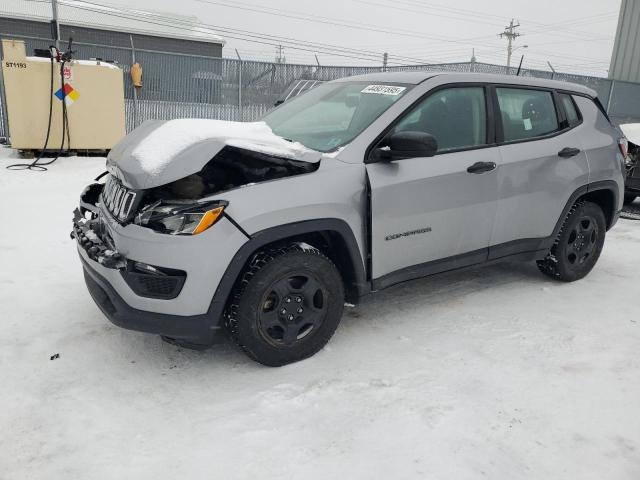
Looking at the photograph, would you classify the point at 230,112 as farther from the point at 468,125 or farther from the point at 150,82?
the point at 468,125

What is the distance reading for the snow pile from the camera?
8.93 ft

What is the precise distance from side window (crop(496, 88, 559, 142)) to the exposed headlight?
7.53 ft

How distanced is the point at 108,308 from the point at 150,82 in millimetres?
11380

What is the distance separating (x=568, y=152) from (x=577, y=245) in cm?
85

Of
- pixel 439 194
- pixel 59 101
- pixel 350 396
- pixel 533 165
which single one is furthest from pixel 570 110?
pixel 59 101

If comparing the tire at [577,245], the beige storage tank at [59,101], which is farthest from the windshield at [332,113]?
the beige storage tank at [59,101]

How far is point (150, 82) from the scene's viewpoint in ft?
42.4

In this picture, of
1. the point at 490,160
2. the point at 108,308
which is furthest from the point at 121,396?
the point at 490,160

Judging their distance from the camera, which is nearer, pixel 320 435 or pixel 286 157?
pixel 320 435

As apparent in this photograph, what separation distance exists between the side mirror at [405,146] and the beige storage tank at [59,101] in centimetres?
791

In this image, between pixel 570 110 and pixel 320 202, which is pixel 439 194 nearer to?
pixel 320 202

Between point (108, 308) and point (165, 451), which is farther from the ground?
point (108, 308)

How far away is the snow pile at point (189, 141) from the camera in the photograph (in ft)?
8.93

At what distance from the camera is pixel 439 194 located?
3.38 metres
